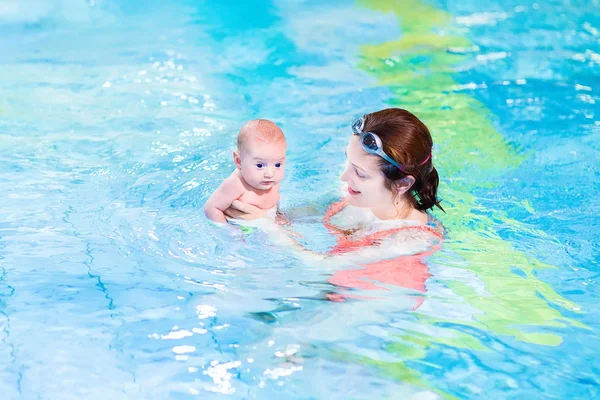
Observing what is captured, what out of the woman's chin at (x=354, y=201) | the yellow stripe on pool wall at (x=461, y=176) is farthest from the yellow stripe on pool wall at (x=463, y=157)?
the woman's chin at (x=354, y=201)

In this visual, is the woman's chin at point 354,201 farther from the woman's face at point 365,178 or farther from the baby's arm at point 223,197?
the baby's arm at point 223,197

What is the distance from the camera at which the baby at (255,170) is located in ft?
13.0

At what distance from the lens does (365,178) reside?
376 centimetres

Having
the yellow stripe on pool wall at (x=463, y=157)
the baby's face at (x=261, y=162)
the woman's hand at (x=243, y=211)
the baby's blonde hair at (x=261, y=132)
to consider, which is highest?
the baby's blonde hair at (x=261, y=132)

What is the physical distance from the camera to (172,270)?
11.9 ft

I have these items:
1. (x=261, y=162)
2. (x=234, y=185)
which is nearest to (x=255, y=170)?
(x=261, y=162)

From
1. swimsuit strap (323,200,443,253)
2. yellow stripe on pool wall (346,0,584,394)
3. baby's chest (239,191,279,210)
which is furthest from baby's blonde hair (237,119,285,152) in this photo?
yellow stripe on pool wall (346,0,584,394)

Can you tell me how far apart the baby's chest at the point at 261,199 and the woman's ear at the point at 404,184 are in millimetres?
792

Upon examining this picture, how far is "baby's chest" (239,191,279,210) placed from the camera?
4.12 m

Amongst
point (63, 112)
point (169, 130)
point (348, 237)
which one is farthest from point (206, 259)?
point (63, 112)

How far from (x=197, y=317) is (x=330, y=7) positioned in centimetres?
690

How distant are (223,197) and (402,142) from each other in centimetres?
108

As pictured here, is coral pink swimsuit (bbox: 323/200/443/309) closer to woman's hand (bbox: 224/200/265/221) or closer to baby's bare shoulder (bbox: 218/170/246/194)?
woman's hand (bbox: 224/200/265/221)

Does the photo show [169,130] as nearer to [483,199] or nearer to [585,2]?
[483,199]
